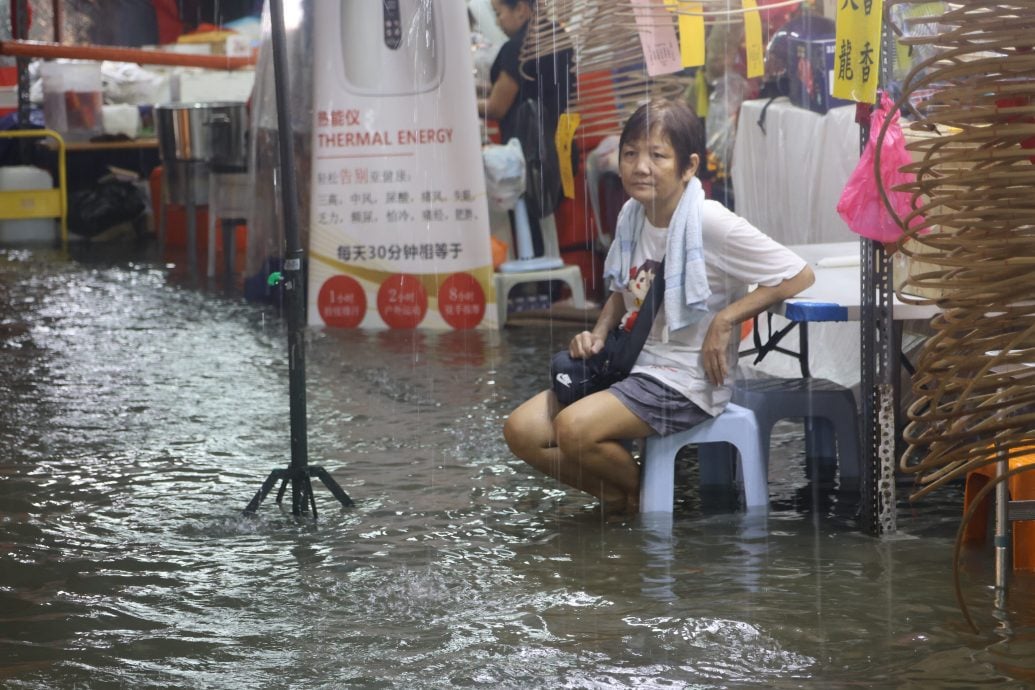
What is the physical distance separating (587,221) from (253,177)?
6.50 feet

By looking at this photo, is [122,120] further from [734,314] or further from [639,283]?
[734,314]

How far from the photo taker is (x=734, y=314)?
4.13 meters

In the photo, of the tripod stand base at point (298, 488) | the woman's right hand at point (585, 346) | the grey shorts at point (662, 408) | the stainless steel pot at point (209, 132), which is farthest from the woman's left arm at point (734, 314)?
the stainless steel pot at point (209, 132)

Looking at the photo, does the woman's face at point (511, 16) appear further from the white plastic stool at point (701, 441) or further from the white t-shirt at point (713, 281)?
the white plastic stool at point (701, 441)

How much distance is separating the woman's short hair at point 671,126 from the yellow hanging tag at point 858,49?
0.43 meters

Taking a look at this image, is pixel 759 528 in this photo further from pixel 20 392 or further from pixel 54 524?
pixel 20 392

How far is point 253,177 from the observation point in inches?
335

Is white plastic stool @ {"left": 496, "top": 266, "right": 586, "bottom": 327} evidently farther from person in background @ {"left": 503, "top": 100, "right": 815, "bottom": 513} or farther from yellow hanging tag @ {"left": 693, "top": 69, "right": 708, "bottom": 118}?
person in background @ {"left": 503, "top": 100, "right": 815, "bottom": 513}

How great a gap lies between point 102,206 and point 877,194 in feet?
31.2

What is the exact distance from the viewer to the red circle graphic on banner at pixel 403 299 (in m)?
7.94

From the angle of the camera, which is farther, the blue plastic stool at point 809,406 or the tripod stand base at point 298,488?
the blue plastic stool at point 809,406

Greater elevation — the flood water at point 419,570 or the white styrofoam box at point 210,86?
the white styrofoam box at point 210,86

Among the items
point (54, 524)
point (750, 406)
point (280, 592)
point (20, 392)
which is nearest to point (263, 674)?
point (280, 592)

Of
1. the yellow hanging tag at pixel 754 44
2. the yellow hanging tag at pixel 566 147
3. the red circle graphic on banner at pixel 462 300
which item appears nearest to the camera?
the yellow hanging tag at pixel 754 44
